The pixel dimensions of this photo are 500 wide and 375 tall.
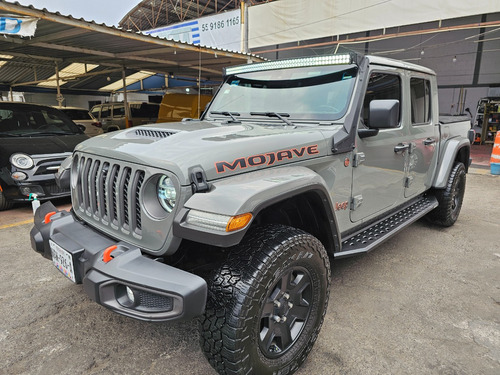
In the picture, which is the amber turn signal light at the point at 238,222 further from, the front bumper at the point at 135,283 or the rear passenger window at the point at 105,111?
the rear passenger window at the point at 105,111

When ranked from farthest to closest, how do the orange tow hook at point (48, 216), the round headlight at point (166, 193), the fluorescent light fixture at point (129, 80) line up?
the fluorescent light fixture at point (129, 80)
the orange tow hook at point (48, 216)
the round headlight at point (166, 193)

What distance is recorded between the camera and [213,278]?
1.73m

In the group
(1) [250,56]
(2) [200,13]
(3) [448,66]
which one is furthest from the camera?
(2) [200,13]

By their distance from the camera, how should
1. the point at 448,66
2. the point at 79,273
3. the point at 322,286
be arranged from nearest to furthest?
the point at 79,273
the point at 322,286
the point at 448,66

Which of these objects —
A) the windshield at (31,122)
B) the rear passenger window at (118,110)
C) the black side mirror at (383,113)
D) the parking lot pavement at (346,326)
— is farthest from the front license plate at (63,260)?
the rear passenger window at (118,110)

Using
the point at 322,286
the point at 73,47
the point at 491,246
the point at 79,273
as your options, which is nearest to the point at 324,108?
the point at 322,286

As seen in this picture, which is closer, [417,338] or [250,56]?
[417,338]

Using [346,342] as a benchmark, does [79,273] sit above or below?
above

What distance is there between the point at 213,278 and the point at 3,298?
2119 millimetres

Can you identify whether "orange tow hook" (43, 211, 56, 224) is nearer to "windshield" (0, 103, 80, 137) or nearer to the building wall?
"windshield" (0, 103, 80, 137)

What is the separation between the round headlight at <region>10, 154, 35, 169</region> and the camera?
183 inches

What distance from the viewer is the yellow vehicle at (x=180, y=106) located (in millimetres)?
11125

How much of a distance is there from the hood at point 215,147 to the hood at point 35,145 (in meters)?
3.18

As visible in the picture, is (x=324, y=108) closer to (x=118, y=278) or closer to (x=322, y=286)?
(x=322, y=286)
